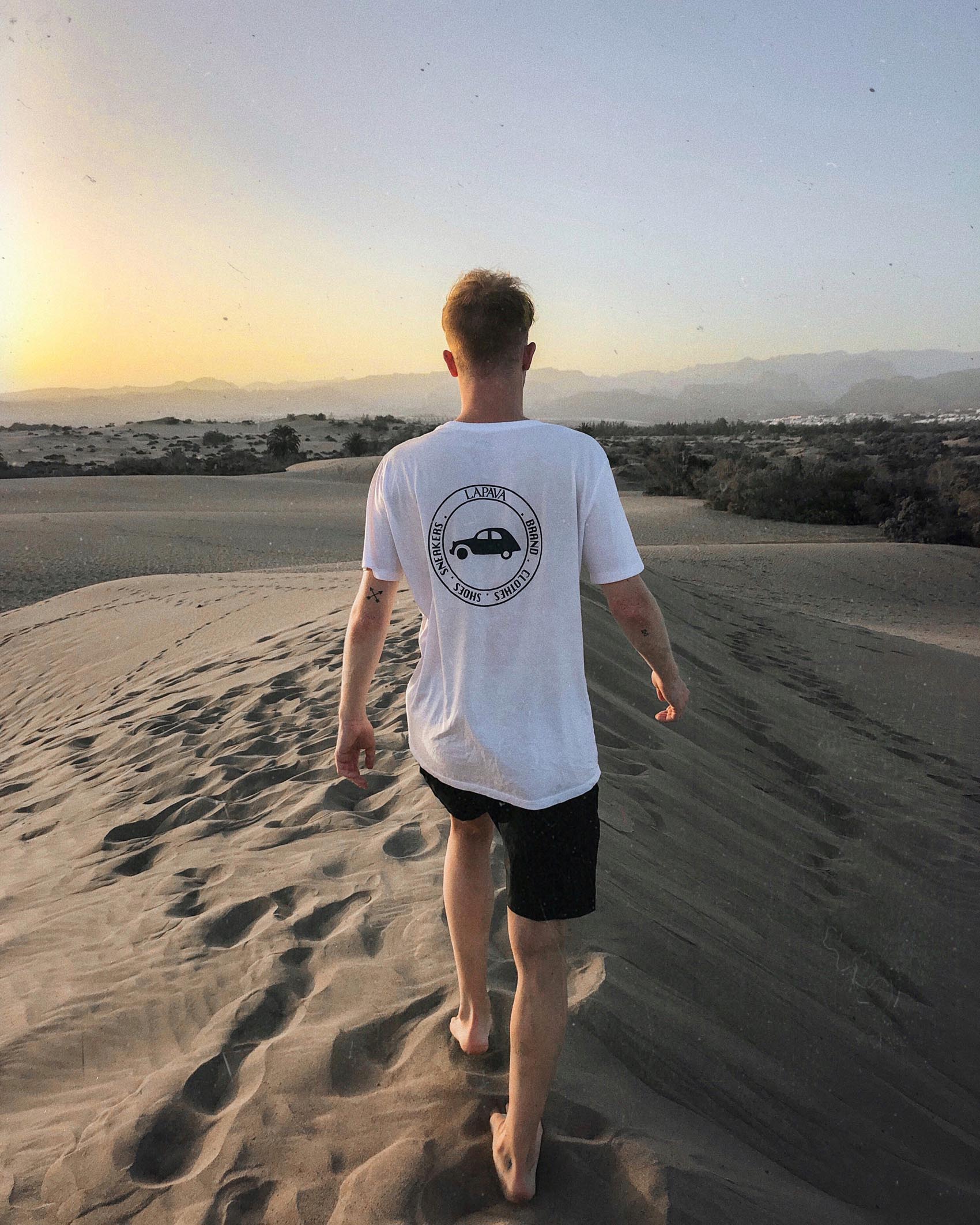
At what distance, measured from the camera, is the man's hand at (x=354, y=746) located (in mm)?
2076

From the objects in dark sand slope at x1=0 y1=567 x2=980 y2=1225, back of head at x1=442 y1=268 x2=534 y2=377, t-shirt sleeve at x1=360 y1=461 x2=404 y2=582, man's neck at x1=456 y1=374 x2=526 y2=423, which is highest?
back of head at x1=442 y1=268 x2=534 y2=377

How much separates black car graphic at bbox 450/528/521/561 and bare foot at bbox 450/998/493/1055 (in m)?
1.24

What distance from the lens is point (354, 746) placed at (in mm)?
2100

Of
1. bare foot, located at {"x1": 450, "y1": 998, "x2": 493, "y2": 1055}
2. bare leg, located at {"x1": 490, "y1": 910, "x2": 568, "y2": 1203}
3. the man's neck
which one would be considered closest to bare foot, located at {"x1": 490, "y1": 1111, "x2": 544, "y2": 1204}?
bare leg, located at {"x1": 490, "y1": 910, "x2": 568, "y2": 1203}

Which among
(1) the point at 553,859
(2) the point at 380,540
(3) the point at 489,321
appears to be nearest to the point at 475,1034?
(1) the point at 553,859

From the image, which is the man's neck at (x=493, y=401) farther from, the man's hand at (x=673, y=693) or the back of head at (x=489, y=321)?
the man's hand at (x=673, y=693)

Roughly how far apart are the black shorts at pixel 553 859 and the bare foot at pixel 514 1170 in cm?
52

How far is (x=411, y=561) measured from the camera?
188 cm

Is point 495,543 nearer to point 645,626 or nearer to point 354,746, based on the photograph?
point 645,626

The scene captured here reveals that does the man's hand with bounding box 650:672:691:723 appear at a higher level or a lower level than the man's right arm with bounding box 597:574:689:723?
lower

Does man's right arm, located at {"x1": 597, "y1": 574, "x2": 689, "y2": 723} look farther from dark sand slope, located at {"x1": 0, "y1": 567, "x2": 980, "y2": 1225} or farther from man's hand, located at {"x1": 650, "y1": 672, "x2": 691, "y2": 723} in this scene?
dark sand slope, located at {"x1": 0, "y1": 567, "x2": 980, "y2": 1225}

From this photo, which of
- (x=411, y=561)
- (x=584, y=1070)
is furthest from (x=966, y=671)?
(x=411, y=561)

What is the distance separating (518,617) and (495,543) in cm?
15

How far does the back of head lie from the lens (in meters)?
1.76
